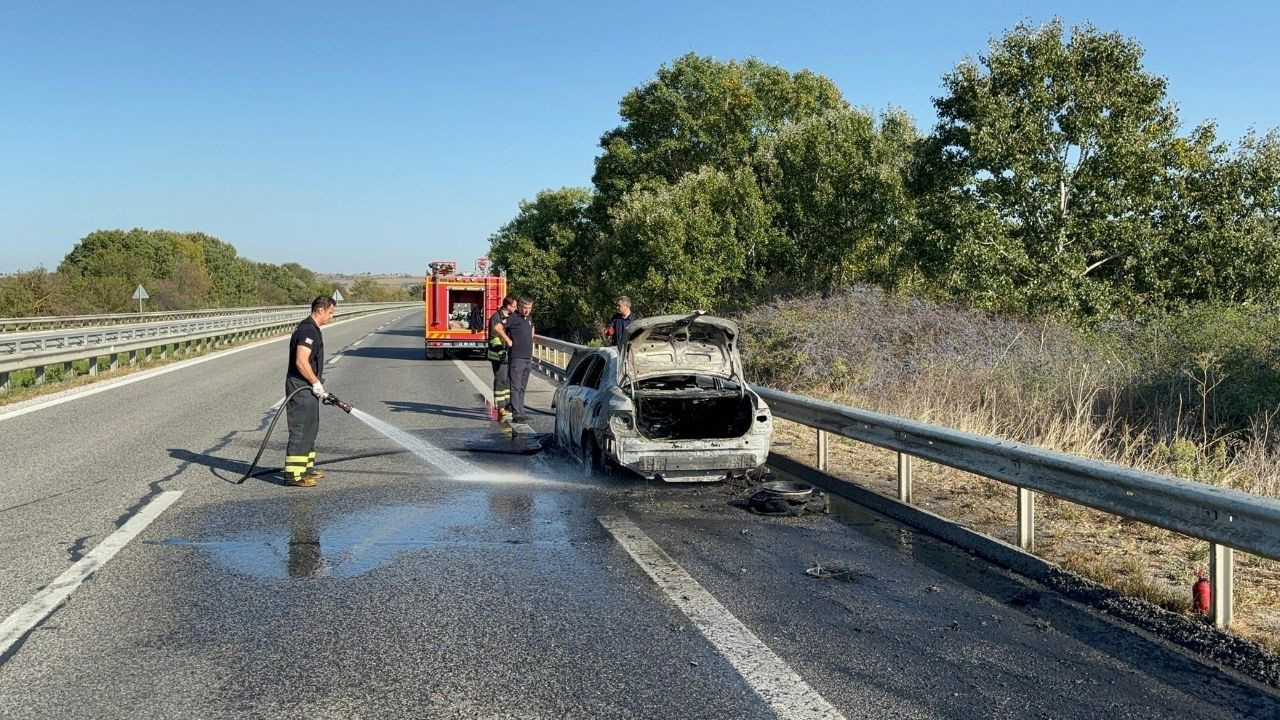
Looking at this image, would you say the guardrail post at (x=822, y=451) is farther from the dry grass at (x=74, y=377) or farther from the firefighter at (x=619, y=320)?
the dry grass at (x=74, y=377)

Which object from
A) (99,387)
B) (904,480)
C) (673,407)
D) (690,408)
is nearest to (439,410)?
(673,407)

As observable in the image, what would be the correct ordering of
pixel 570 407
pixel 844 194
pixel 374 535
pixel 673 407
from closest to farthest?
pixel 374 535 < pixel 673 407 < pixel 570 407 < pixel 844 194

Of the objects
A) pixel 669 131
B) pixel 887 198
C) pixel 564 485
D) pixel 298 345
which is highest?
pixel 669 131

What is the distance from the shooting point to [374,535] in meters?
6.47

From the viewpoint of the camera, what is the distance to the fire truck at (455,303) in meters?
28.3

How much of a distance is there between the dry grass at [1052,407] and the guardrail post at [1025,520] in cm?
12

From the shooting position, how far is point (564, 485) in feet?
27.6

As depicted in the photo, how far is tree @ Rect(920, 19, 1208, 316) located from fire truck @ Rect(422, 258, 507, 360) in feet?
43.4

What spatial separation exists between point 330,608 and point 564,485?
3.72 m

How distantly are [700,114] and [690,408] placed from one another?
41.3 m

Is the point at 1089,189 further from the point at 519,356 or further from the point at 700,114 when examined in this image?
the point at 700,114

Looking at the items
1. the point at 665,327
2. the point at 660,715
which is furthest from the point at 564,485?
the point at 660,715

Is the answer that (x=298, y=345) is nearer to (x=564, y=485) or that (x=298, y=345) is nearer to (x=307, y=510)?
(x=307, y=510)

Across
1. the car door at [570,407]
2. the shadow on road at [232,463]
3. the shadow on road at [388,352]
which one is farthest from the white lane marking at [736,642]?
the shadow on road at [388,352]
